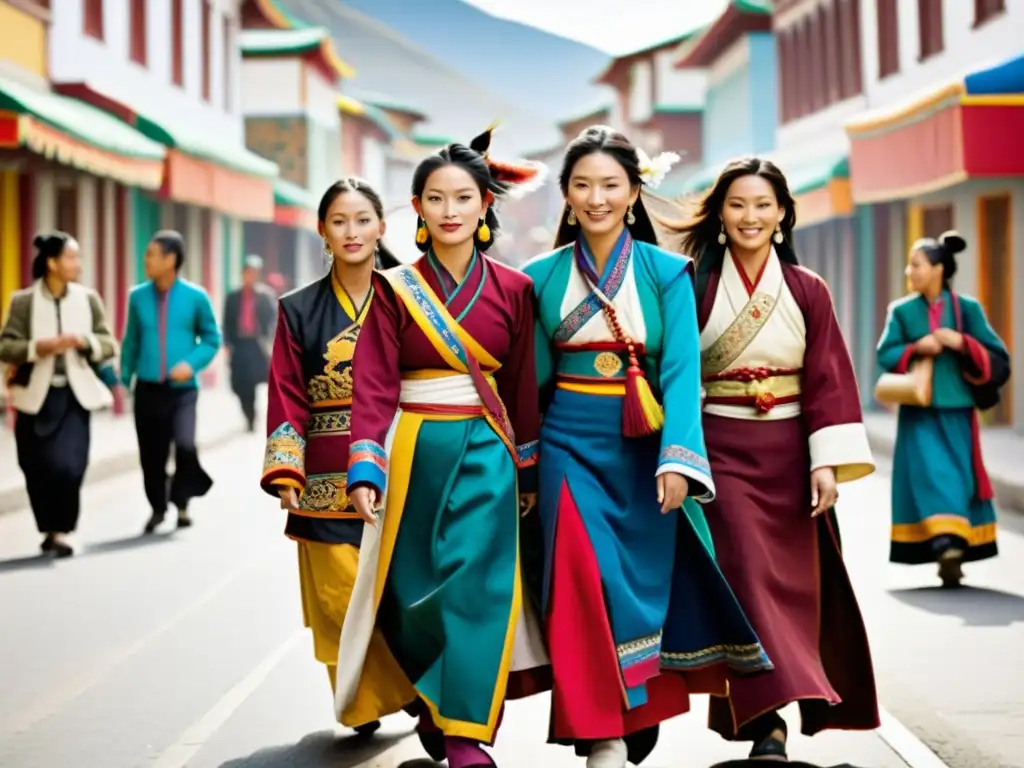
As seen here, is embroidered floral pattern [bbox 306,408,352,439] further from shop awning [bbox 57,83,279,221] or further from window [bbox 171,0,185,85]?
window [bbox 171,0,185,85]

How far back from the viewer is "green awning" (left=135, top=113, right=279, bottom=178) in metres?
25.3

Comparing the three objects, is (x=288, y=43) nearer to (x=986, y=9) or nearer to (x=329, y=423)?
(x=986, y=9)

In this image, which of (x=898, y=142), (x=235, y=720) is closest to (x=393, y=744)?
(x=235, y=720)

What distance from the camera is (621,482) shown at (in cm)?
557

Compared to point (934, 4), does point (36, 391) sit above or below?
below

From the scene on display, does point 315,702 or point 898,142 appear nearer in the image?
point 315,702

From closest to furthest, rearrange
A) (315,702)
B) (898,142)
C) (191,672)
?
(315,702)
(191,672)
(898,142)

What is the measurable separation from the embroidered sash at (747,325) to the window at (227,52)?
3273cm

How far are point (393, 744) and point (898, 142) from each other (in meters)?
16.2

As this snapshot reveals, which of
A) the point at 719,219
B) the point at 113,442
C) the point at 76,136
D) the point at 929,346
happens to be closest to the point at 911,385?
the point at 929,346

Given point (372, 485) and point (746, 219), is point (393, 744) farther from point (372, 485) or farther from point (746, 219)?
point (746, 219)

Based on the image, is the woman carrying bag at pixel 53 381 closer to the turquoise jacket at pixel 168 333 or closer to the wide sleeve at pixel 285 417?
the turquoise jacket at pixel 168 333

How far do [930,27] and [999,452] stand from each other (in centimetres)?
888

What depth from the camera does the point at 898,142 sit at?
69.9ft
